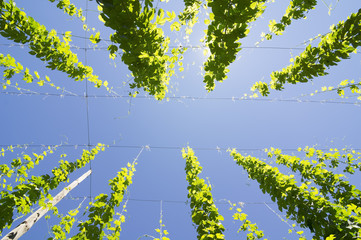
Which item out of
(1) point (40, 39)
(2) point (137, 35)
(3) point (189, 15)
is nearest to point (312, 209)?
(2) point (137, 35)

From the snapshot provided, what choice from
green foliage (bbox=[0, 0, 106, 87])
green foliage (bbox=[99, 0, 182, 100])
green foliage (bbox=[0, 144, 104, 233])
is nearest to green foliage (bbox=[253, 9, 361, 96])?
A: green foliage (bbox=[99, 0, 182, 100])

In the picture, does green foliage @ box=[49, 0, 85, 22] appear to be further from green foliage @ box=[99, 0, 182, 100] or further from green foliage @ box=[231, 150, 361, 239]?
green foliage @ box=[231, 150, 361, 239]

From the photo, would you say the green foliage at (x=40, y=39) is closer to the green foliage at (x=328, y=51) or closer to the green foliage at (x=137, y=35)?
the green foliage at (x=137, y=35)

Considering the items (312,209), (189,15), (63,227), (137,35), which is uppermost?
(189,15)

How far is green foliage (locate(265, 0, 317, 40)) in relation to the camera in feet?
10.2

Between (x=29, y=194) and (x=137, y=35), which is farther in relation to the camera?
(x=29, y=194)

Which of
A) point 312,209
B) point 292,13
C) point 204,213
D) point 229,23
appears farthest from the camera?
point 292,13

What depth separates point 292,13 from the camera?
3264 millimetres

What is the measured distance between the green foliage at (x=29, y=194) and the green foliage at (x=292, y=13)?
5.69 m

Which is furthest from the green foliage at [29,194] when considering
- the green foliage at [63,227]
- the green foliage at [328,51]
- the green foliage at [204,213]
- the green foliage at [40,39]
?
the green foliage at [328,51]

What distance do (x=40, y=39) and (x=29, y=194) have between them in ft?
9.63

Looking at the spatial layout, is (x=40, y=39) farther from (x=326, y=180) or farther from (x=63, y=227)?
(x=326, y=180)

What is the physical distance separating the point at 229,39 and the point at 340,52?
209 centimetres

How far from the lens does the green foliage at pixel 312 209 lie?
83.0 inches
